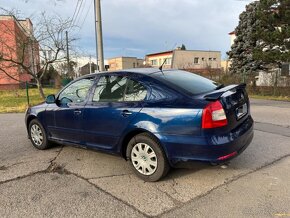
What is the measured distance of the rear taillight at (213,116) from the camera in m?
3.39

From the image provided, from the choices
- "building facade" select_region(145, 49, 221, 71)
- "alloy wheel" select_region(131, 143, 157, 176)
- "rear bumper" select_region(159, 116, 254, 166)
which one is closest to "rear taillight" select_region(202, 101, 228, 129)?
"rear bumper" select_region(159, 116, 254, 166)

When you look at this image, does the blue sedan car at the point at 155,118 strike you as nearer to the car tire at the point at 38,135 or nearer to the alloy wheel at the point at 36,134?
the car tire at the point at 38,135

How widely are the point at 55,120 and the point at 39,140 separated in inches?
33.1

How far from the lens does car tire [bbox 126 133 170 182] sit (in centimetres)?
378

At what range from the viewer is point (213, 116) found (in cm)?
340

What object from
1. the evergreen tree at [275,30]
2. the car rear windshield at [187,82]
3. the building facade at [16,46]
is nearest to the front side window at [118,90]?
the car rear windshield at [187,82]

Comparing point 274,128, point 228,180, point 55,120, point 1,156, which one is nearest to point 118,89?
point 55,120

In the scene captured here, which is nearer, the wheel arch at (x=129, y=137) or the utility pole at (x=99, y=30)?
the wheel arch at (x=129, y=137)

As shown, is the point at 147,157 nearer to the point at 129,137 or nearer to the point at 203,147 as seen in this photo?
the point at 129,137

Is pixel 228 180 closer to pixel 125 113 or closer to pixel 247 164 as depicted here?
pixel 247 164

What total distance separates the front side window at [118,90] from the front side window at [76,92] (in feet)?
0.91

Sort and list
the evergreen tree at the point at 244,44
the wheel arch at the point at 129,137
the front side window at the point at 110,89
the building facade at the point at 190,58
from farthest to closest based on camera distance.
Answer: the building facade at the point at 190,58 → the evergreen tree at the point at 244,44 → the front side window at the point at 110,89 → the wheel arch at the point at 129,137

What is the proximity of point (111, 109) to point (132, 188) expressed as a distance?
1.20 m

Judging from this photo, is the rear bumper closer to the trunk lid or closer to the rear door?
the trunk lid
